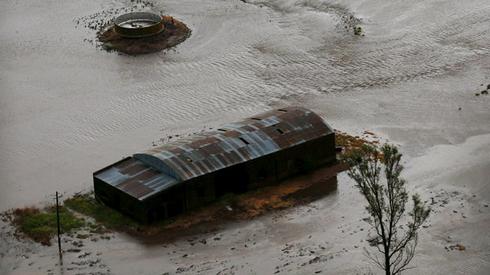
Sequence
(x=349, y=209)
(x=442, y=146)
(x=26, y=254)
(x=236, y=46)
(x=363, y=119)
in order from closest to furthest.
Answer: (x=26, y=254)
(x=349, y=209)
(x=442, y=146)
(x=363, y=119)
(x=236, y=46)

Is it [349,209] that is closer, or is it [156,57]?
[349,209]

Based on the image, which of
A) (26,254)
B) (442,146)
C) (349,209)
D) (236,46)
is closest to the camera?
(26,254)

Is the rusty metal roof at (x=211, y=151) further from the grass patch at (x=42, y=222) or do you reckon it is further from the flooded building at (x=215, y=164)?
the grass patch at (x=42, y=222)

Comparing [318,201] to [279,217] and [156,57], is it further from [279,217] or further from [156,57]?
[156,57]

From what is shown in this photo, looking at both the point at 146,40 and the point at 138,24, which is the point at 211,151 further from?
the point at 138,24

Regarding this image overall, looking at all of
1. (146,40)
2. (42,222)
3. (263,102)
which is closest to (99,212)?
(42,222)

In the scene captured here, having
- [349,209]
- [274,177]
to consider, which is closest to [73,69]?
[274,177]
